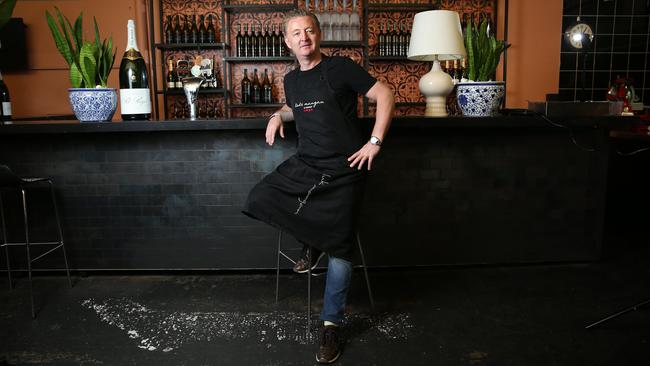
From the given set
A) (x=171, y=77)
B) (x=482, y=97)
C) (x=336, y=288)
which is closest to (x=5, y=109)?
(x=171, y=77)

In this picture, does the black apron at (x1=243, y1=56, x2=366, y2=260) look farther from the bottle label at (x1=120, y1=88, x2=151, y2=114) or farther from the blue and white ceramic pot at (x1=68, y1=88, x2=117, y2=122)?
the blue and white ceramic pot at (x1=68, y1=88, x2=117, y2=122)

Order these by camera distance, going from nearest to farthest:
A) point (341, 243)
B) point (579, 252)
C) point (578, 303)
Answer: point (341, 243) < point (578, 303) < point (579, 252)

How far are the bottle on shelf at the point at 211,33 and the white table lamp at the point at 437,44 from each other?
3.00 meters

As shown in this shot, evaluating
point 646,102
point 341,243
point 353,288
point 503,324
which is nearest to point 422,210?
point 353,288

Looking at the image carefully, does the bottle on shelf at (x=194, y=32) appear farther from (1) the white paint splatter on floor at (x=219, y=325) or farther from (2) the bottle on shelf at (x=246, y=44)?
(1) the white paint splatter on floor at (x=219, y=325)

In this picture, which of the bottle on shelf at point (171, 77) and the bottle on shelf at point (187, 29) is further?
the bottle on shelf at point (187, 29)

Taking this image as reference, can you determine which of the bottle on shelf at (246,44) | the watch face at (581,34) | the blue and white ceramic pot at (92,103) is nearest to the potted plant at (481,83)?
the blue and white ceramic pot at (92,103)

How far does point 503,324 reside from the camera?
234cm

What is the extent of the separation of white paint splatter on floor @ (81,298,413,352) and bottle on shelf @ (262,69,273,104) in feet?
11.2

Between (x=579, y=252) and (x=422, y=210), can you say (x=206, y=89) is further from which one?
(x=579, y=252)

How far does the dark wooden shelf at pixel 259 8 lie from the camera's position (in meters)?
5.30

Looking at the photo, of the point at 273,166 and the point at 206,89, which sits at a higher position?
the point at 206,89

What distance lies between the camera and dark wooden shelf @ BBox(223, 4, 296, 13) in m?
5.30

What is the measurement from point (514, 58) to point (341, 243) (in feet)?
14.4
